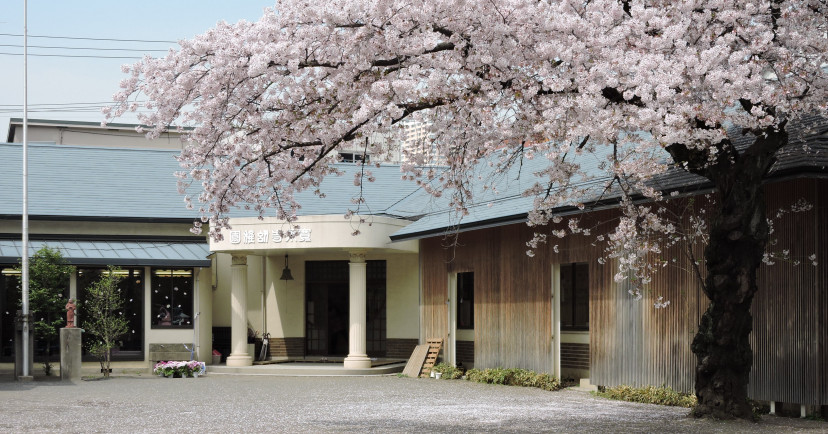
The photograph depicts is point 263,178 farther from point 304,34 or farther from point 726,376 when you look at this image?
point 726,376

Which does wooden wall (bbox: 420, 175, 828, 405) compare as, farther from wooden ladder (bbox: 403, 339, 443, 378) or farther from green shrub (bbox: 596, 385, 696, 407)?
wooden ladder (bbox: 403, 339, 443, 378)

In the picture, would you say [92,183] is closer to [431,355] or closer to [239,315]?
[239,315]

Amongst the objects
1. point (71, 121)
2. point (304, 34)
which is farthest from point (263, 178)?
point (71, 121)

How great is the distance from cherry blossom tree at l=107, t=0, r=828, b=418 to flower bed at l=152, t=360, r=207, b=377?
1071cm

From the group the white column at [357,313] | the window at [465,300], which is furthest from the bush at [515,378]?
the white column at [357,313]

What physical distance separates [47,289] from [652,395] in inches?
530

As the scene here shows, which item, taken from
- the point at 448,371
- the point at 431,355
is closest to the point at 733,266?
the point at 448,371

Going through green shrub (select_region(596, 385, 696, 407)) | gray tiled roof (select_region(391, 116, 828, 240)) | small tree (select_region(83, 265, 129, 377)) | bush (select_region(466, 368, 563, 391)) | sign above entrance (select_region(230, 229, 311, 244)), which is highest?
gray tiled roof (select_region(391, 116, 828, 240))

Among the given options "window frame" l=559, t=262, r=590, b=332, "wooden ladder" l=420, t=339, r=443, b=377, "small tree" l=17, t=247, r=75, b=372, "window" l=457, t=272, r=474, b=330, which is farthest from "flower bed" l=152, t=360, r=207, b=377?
"window frame" l=559, t=262, r=590, b=332

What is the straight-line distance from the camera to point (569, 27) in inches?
405

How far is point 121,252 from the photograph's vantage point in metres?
24.0

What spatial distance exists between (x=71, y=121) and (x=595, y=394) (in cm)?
2713

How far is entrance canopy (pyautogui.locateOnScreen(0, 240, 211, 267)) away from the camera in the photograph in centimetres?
2311

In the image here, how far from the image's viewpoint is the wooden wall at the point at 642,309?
41.0ft
